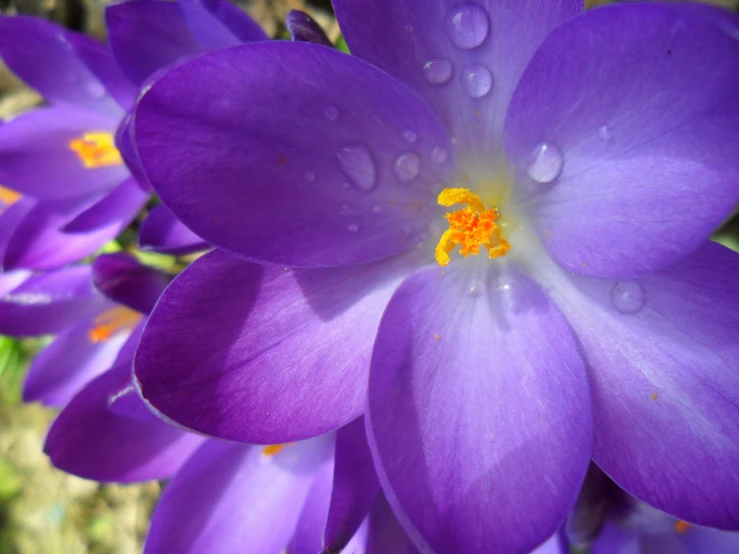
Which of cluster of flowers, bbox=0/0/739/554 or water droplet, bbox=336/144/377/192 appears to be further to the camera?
water droplet, bbox=336/144/377/192

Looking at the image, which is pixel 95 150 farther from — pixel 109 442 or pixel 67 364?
pixel 109 442

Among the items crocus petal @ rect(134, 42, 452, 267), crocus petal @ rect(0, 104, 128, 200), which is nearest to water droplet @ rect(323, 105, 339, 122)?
crocus petal @ rect(134, 42, 452, 267)

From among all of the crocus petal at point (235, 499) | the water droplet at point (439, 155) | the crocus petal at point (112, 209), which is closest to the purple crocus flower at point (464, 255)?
the water droplet at point (439, 155)

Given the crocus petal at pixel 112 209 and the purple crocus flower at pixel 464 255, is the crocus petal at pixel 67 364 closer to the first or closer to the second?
the crocus petal at pixel 112 209

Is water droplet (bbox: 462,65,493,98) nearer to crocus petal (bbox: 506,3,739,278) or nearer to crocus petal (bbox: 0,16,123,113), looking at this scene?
crocus petal (bbox: 506,3,739,278)

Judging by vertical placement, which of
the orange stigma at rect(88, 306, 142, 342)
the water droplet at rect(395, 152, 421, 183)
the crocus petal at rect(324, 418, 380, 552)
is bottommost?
the orange stigma at rect(88, 306, 142, 342)

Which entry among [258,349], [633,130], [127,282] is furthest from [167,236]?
[633,130]
